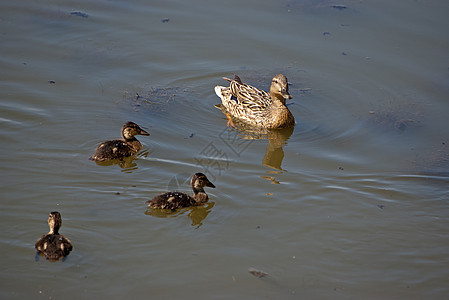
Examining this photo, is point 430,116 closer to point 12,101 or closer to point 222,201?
point 222,201

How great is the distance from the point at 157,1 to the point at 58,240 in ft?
23.7

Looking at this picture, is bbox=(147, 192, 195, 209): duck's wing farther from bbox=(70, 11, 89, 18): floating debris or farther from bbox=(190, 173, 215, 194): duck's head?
bbox=(70, 11, 89, 18): floating debris

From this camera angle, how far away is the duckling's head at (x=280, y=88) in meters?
8.62

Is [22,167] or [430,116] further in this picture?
[430,116]

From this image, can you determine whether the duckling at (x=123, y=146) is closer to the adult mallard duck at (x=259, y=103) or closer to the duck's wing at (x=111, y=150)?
the duck's wing at (x=111, y=150)

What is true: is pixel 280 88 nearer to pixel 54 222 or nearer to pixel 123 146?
pixel 123 146

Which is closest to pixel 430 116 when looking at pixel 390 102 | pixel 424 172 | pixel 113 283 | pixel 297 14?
pixel 390 102

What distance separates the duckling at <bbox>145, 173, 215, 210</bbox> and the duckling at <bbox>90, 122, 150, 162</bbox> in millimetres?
1155

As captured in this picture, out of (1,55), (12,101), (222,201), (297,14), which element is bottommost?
(222,201)

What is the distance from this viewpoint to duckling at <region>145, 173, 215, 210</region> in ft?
20.6

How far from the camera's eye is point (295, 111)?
9.09 meters

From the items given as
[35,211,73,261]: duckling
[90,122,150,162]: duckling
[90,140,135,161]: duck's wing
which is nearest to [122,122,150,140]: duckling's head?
[90,122,150,162]: duckling

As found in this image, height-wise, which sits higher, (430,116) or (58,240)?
(430,116)

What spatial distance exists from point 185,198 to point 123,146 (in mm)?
1394
